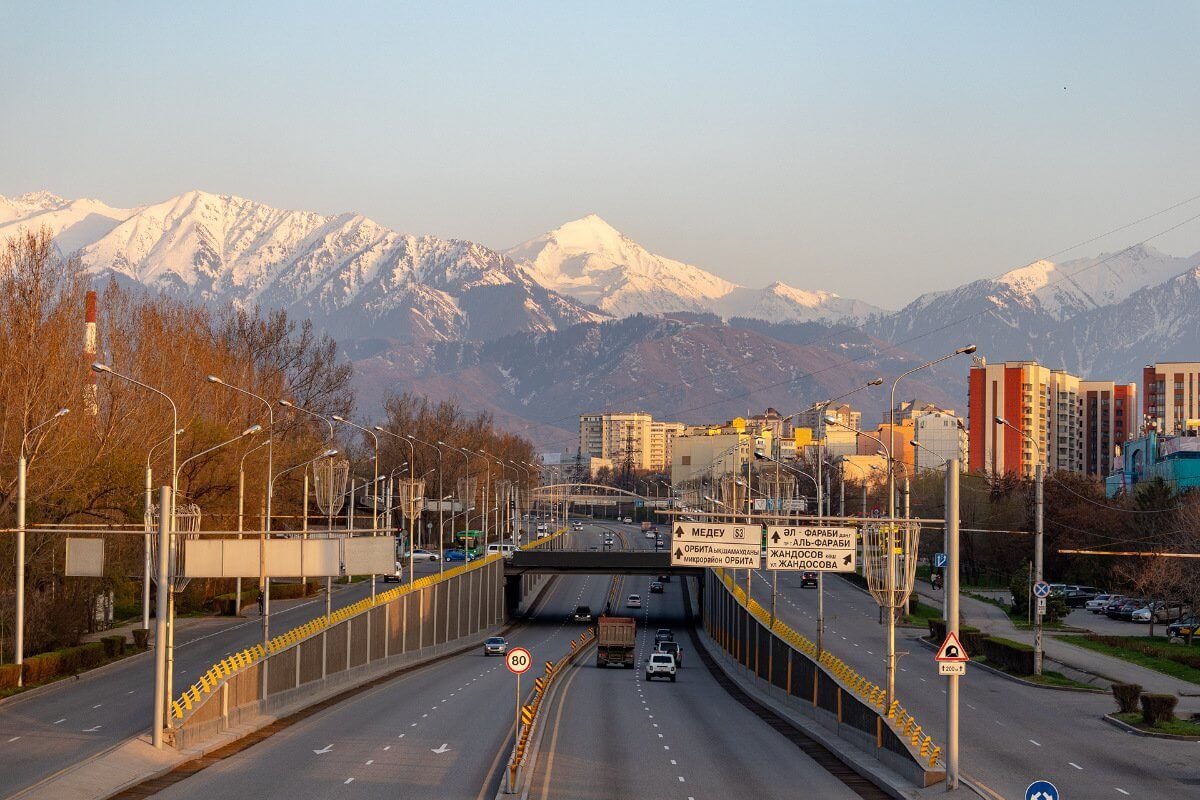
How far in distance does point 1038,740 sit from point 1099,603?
6561cm

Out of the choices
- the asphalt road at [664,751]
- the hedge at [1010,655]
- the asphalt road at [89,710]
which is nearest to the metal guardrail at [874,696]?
the asphalt road at [664,751]

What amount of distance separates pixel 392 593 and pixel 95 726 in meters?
34.5

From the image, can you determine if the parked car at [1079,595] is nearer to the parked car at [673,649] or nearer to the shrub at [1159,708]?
the parked car at [673,649]

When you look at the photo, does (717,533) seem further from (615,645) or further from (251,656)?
(615,645)

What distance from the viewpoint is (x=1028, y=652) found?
66.3m

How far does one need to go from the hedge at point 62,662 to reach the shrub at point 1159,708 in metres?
41.2

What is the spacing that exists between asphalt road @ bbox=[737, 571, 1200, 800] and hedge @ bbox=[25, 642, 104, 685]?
33.7 meters

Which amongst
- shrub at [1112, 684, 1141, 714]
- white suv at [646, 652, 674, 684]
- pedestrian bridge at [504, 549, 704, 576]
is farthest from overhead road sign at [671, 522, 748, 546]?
pedestrian bridge at [504, 549, 704, 576]

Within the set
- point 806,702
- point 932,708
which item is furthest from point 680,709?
point 932,708

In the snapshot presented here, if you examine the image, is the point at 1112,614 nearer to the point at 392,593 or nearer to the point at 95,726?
the point at 392,593

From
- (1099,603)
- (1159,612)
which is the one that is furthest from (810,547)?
(1099,603)

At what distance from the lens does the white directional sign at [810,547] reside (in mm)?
44531

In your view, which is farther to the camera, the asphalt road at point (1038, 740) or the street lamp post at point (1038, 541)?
the street lamp post at point (1038, 541)

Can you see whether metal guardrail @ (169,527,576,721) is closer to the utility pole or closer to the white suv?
the white suv
